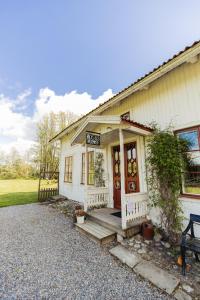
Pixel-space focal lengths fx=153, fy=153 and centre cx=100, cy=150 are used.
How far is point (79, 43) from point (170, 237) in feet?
28.8

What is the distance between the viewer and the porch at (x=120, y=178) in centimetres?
383

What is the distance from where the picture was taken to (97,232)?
4.06 metres

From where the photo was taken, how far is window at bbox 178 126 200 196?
3580mm

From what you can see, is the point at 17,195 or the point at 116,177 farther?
the point at 17,195

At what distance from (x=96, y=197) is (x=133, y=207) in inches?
77.3

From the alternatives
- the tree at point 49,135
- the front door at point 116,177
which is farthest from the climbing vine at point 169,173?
the tree at point 49,135

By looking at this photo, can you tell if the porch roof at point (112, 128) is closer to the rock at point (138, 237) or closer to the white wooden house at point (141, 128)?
the white wooden house at point (141, 128)

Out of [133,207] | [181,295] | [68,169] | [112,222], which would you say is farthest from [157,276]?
[68,169]

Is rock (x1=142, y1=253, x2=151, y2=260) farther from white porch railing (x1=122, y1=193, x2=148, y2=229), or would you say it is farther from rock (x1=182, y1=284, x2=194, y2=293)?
rock (x1=182, y1=284, x2=194, y2=293)

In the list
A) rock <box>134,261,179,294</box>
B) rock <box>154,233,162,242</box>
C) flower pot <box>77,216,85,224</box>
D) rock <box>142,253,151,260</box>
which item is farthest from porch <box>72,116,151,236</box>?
rock <box>134,261,179,294</box>

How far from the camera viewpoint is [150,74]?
3973 millimetres

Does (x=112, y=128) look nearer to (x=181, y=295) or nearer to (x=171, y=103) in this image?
(x=171, y=103)

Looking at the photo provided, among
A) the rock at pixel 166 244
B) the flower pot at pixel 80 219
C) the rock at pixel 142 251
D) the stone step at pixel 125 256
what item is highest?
the flower pot at pixel 80 219

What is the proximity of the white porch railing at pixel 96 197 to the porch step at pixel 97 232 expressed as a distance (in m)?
0.72
